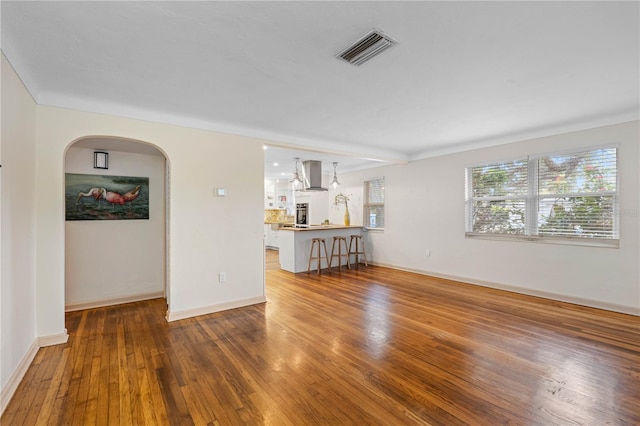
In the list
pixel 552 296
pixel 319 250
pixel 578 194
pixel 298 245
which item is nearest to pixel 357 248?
pixel 319 250

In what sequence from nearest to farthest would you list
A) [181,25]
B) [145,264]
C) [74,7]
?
[74,7] < [181,25] < [145,264]

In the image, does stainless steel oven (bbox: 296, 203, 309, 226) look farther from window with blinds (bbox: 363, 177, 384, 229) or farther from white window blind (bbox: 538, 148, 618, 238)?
white window blind (bbox: 538, 148, 618, 238)

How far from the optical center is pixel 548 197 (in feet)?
14.6

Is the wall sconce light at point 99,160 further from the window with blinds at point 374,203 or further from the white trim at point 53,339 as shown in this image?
the window with blinds at point 374,203

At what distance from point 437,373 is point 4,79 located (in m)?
3.80

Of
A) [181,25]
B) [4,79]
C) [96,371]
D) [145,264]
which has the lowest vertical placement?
[96,371]

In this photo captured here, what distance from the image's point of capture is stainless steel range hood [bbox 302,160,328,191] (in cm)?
728

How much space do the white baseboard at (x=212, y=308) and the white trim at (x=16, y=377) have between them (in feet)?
3.90

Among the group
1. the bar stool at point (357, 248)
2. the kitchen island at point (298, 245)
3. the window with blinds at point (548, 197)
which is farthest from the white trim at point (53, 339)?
the window with blinds at point (548, 197)

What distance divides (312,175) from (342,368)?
532 cm

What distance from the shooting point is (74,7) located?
69.7 inches

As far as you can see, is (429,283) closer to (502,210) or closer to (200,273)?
(502,210)

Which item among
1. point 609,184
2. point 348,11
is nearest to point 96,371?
point 348,11

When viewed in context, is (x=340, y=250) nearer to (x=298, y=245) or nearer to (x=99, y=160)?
(x=298, y=245)
